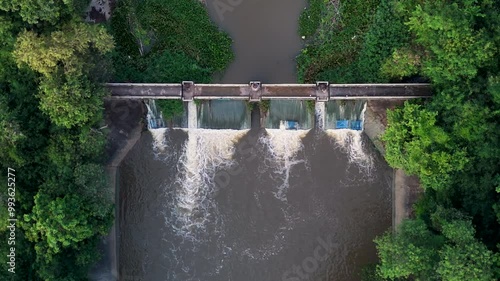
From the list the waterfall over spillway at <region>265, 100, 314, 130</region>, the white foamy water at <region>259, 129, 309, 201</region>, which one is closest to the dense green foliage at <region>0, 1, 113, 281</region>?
the white foamy water at <region>259, 129, 309, 201</region>

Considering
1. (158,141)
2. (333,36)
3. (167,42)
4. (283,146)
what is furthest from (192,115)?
→ (333,36)

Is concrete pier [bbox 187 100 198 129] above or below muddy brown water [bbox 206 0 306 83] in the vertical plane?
below

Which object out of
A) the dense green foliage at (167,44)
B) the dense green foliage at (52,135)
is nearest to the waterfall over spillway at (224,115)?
the dense green foliage at (167,44)

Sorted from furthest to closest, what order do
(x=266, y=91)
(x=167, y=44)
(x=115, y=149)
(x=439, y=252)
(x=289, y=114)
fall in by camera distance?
(x=289, y=114)
(x=167, y=44)
(x=115, y=149)
(x=266, y=91)
(x=439, y=252)

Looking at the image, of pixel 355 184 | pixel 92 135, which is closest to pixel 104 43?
pixel 92 135

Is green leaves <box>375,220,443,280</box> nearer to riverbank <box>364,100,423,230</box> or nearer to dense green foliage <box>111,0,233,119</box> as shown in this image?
riverbank <box>364,100,423,230</box>

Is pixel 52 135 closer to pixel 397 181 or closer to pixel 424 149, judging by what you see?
pixel 424 149
